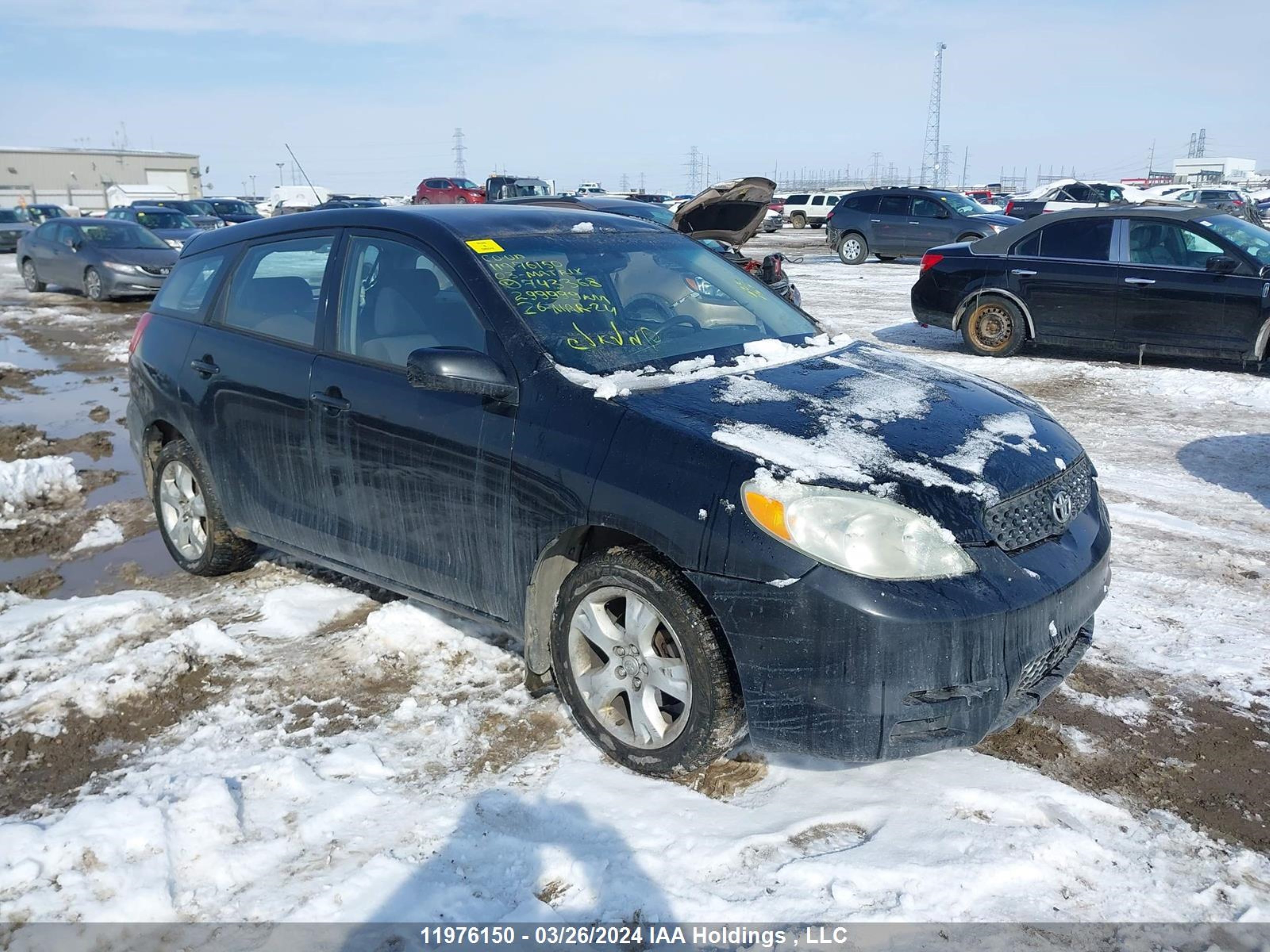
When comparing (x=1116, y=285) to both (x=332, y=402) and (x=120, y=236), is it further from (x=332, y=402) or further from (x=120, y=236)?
(x=120, y=236)

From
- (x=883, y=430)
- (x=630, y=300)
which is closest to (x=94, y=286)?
(x=630, y=300)

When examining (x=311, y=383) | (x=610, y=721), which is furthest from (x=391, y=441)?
(x=610, y=721)

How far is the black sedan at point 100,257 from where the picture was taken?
17.8 m

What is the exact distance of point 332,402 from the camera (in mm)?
4027

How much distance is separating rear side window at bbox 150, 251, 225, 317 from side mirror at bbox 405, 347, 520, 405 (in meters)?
2.05

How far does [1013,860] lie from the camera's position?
2.82m

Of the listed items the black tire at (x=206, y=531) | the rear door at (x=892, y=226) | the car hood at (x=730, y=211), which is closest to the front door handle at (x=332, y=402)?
the black tire at (x=206, y=531)

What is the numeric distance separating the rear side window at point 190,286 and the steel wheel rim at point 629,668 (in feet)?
9.28

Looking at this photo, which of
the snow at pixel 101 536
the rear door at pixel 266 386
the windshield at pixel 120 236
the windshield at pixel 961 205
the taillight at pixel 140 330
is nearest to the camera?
the rear door at pixel 266 386

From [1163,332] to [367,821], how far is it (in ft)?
29.5

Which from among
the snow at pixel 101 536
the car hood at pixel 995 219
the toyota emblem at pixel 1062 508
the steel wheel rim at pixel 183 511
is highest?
the car hood at pixel 995 219

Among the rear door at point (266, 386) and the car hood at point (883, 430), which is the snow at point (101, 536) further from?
the car hood at point (883, 430)

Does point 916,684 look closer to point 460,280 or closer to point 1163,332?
point 460,280

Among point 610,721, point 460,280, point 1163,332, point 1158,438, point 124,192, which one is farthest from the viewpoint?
point 124,192
